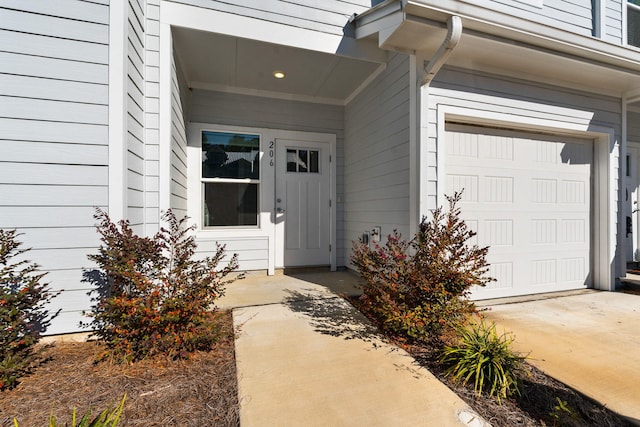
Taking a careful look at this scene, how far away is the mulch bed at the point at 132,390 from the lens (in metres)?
1.39

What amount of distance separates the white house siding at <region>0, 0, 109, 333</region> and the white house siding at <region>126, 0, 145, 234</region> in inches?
6.3

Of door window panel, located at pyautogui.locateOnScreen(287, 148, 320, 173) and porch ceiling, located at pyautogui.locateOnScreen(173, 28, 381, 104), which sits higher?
porch ceiling, located at pyautogui.locateOnScreen(173, 28, 381, 104)

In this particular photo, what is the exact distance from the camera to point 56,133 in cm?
201

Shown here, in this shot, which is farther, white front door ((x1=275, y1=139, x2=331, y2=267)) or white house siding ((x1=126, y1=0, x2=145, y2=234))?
white front door ((x1=275, y1=139, x2=331, y2=267))

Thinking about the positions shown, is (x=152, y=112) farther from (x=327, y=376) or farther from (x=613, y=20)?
(x=613, y=20)

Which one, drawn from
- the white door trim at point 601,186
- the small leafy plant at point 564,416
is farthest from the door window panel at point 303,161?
the small leafy plant at point 564,416

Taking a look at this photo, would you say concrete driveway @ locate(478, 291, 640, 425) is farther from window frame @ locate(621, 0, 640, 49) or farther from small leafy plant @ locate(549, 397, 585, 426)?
window frame @ locate(621, 0, 640, 49)

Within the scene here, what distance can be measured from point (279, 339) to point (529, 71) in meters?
3.81

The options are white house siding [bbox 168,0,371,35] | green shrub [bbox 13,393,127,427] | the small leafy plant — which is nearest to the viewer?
green shrub [bbox 13,393,127,427]

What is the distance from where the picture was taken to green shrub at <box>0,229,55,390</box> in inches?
62.4

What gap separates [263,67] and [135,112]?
1.63 m

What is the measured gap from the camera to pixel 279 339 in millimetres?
2209

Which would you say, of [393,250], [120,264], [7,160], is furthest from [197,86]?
[393,250]

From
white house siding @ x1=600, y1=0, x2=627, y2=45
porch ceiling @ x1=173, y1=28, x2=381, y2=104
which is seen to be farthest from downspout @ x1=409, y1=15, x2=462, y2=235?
white house siding @ x1=600, y1=0, x2=627, y2=45
